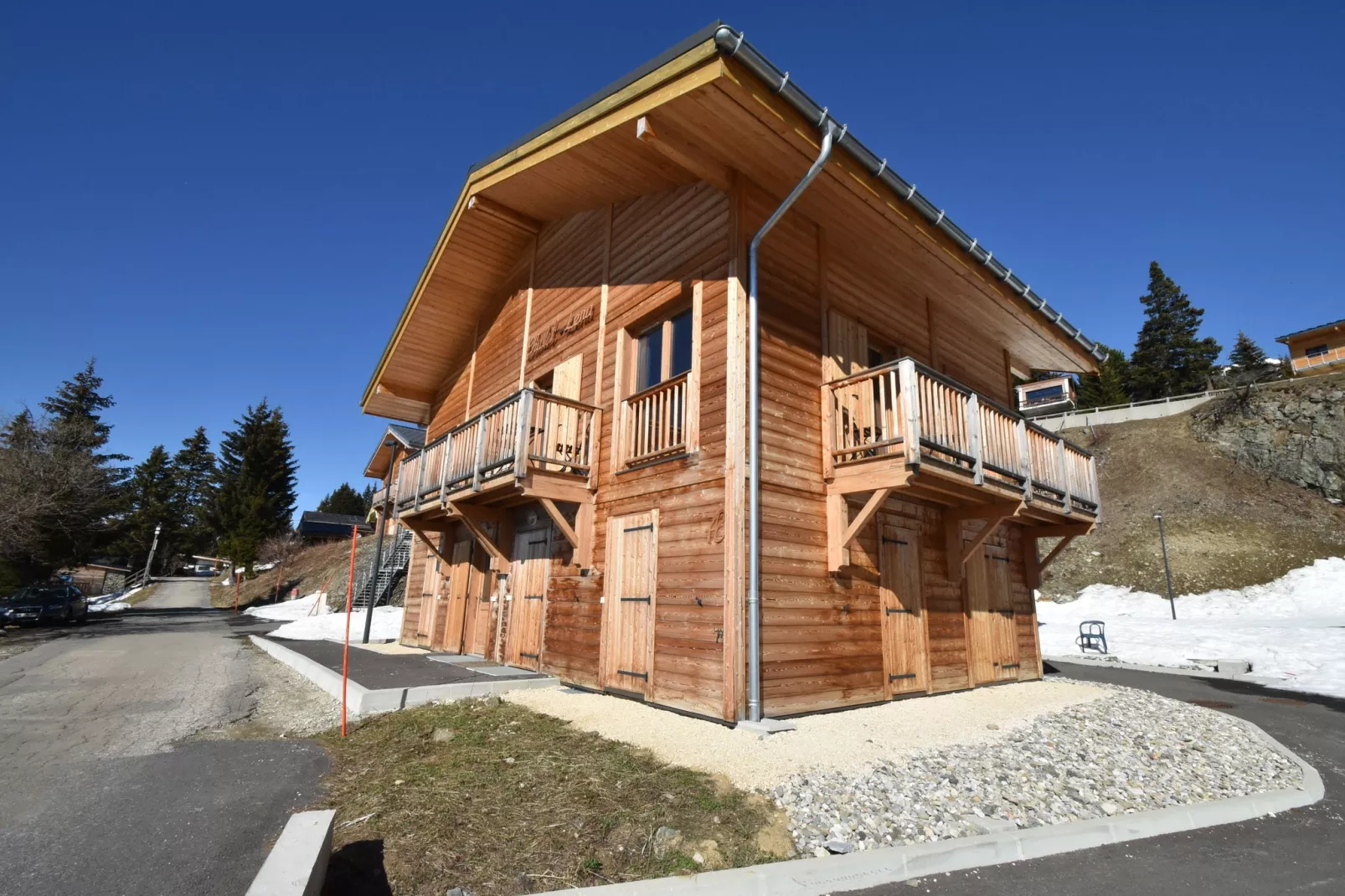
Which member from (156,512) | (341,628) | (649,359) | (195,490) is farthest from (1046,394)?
(195,490)

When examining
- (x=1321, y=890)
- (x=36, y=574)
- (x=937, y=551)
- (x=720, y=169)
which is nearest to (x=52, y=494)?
(x=36, y=574)

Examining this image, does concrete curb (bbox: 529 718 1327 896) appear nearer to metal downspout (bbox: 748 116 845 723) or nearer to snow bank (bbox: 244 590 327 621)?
metal downspout (bbox: 748 116 845 723)

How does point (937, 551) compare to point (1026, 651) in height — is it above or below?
above

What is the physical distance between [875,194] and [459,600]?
11.6m

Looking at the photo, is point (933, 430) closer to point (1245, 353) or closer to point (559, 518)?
point (559, 518)

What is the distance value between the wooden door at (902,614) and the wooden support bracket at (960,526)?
834mm

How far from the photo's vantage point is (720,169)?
8672mm

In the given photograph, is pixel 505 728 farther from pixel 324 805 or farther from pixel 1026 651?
pixel 1026 651

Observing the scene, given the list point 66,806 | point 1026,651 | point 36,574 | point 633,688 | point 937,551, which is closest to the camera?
point 66,806

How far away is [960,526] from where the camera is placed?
409 inches

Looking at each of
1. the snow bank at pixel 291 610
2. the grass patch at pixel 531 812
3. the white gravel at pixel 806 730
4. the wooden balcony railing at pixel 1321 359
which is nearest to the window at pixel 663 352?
the white gravel at pixel 806 730

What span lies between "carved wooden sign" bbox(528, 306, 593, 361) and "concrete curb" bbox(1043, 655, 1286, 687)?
630 inches

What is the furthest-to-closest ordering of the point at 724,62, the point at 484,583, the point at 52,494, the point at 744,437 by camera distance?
the point at 52,494 < the point at 484,583 < the point at 744,437 < the point at 724,62

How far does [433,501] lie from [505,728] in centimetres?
653
